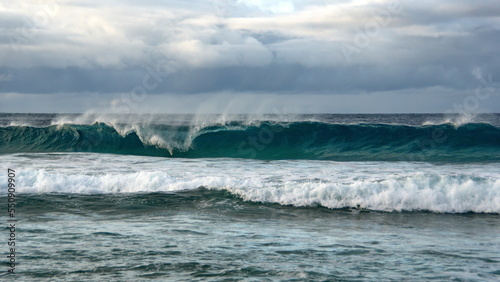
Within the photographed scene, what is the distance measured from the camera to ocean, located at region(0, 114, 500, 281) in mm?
6527

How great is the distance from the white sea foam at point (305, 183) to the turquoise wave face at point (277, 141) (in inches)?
210

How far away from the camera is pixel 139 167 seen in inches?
701

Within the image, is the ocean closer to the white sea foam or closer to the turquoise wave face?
the white sea foam

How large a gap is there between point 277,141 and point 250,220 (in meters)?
16.9

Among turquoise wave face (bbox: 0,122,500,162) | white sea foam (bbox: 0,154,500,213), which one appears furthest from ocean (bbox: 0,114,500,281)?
turquoise wave face (bbox: 0,122,500,162)

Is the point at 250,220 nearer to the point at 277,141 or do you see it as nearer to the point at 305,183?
the point at 305,183

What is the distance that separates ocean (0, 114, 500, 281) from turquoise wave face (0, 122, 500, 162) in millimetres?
1731

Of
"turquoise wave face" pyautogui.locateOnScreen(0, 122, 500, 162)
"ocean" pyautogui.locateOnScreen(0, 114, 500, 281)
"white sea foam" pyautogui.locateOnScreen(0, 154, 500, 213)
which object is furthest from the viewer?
"turquoise wave face" pyautogui.locateOnScreen(0, 122, 500, 162)

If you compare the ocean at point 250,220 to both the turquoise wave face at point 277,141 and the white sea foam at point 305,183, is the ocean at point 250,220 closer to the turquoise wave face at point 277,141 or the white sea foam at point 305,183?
the white sea foam at point 305,183

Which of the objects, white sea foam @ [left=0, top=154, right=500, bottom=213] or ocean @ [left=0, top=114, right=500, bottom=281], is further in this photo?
white sea foam @ [left=0, top=154, right=500, bottom=213]

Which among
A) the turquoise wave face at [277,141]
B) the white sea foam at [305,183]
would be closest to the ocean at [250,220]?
the white sea foam at [305,183]

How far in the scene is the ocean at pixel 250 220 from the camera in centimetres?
653

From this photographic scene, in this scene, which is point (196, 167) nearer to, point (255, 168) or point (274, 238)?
point (255, 168)

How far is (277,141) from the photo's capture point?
87.6 feet
